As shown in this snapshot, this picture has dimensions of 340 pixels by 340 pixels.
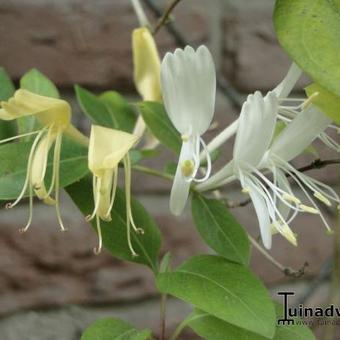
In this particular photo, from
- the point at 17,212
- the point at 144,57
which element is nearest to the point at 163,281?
the point at 144,57

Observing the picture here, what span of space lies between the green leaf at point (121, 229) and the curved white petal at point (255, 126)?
0.08 m

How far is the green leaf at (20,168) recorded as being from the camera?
1.14ft

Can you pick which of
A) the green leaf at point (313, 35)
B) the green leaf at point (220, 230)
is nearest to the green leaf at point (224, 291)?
the green leaf at point (220, 230)

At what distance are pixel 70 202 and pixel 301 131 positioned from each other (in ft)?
1.33

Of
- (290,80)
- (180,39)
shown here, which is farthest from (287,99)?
(180,39)

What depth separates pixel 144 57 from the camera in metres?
0.46

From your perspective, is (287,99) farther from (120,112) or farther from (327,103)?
(120,112)

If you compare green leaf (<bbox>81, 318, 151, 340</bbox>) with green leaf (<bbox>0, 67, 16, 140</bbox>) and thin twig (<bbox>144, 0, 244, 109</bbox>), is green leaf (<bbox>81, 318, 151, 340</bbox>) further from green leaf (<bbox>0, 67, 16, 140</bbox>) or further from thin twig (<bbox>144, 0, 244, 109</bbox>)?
thin twig (<bbox>144, 0, 244, 109</bbox>)

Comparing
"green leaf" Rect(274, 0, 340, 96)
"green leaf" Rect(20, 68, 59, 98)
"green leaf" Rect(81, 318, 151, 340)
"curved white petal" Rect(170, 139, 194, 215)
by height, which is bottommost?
"green leaf" Rect(81, 318, 151, 340)

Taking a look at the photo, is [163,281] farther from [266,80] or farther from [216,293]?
[266,80]

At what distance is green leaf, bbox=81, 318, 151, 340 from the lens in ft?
1.22

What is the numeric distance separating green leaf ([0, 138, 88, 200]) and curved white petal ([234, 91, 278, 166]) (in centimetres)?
8

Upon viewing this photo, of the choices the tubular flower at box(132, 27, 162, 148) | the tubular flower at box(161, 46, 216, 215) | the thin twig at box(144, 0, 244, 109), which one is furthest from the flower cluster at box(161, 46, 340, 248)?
the thin twig at box(144, 0, 244, 109)

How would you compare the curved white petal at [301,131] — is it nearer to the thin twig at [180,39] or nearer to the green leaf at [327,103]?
the green leaf at [327,103]
